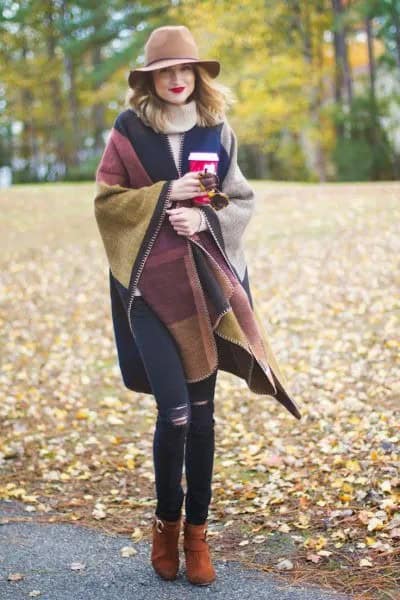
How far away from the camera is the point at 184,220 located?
3258mm

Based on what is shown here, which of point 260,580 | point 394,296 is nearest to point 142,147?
point 260,580

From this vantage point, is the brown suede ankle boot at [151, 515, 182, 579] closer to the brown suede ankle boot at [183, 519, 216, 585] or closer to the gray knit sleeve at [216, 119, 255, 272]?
the brown suede ankle boot at [183, 519, 216, 585]

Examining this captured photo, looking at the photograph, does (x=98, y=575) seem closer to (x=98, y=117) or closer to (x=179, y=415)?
(x=179, y=415)

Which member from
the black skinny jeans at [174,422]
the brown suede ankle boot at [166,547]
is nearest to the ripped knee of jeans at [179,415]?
the black skinny jeans at [174,422]

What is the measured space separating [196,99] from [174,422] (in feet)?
4.42

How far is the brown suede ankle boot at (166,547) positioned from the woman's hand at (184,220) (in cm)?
120

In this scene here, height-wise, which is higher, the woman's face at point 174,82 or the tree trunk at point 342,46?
the tree trunk at point 342,46

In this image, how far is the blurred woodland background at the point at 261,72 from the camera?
21.8 m

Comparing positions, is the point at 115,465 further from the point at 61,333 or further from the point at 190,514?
the point at 61,333

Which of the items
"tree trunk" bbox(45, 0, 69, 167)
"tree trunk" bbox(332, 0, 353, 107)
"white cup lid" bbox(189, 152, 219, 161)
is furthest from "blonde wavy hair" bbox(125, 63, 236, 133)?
"tree trunk" bbox(45, 0, 69, 167)

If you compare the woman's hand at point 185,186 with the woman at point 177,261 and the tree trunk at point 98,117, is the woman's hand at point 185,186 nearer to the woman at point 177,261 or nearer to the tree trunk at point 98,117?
the woman at point 177,261

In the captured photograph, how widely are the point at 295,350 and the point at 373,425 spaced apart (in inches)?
90.2

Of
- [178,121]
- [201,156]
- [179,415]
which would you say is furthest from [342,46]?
[179,415]

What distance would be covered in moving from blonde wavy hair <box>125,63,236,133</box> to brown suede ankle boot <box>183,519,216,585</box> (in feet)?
5.47
